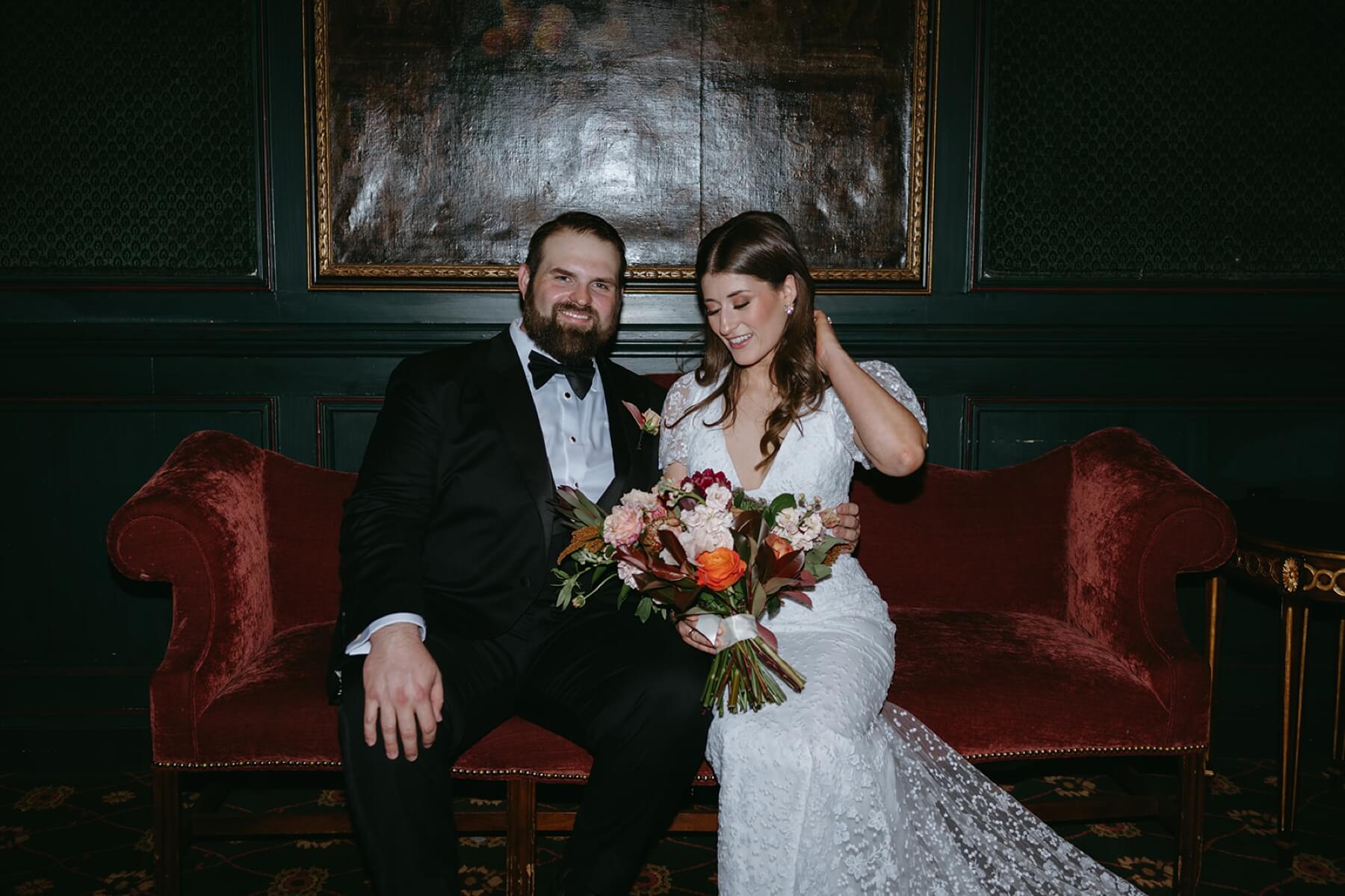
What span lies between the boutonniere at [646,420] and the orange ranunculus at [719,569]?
683 mm

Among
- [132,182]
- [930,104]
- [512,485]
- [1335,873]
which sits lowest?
[1335,873]

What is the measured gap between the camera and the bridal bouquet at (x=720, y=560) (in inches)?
80.4

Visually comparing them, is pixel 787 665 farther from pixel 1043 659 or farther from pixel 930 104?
pixel 930 104

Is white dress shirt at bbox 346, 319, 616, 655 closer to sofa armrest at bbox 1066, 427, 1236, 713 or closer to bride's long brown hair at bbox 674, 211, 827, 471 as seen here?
bride's long brown hair at bbox 674, 211, 827, 471

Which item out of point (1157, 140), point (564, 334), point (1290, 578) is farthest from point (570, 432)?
point (1157, 140)

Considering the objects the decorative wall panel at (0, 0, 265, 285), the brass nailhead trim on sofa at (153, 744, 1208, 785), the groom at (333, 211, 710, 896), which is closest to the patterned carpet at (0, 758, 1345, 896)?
the brass nailhead trim on sofa at (153, 744, 1208, 785)

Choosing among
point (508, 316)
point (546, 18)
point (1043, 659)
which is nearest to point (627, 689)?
point (1043, 659)

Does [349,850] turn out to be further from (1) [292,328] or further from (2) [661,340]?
(2) [661,340]

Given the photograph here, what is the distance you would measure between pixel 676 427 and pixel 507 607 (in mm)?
764

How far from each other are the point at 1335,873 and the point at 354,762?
2.88 metres

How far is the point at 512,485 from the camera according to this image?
255 cm

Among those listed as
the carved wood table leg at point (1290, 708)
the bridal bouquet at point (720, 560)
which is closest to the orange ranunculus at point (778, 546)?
the bridal bouquet at point (720, 560)

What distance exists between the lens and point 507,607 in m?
2.48

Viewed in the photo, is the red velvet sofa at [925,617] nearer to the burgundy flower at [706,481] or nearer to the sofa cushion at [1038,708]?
the sofa cushion at [1038,708]
